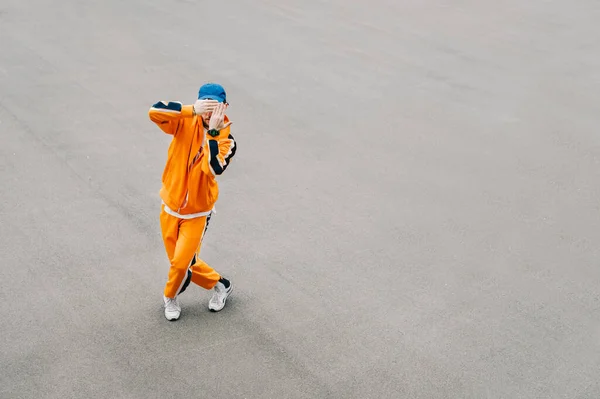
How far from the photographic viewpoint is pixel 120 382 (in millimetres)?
5969

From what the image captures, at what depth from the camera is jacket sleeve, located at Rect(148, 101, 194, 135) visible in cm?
593

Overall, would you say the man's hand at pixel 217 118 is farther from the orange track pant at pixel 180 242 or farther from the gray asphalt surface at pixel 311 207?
the gray asphalt surface at pixel 311 207

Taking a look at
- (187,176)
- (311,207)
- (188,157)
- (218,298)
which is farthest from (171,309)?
(311,207)

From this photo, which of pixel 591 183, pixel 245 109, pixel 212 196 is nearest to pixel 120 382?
pixel 212 196

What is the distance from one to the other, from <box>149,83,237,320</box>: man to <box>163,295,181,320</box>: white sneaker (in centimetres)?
22

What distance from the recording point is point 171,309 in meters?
6.68

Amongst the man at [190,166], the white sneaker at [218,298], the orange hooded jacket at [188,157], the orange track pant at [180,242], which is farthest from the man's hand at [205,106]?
the white sneaker at [218,298]

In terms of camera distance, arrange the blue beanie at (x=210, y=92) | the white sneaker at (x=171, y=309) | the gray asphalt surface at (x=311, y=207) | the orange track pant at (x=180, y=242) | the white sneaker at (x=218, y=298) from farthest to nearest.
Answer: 1. the white sneaker at (x=218, y=298)
2. the white sneaker at (x=171, y=309)
3. the gray asphalt surface at (x=311, y=207)
4. the orange track pant at (x=180, y=242)
5. the blue beanie at (x=210, y=92)

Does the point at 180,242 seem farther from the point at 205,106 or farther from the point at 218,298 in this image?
the point at 205,106

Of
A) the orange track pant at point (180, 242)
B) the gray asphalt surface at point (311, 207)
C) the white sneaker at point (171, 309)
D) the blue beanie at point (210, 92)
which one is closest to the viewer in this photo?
the blue beanie at point (210, 92)

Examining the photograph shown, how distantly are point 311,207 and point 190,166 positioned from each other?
289 cm

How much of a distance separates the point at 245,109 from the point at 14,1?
6908 millimetres

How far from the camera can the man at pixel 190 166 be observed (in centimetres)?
586

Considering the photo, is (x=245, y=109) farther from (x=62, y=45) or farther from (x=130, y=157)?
(x=62, y=45)
